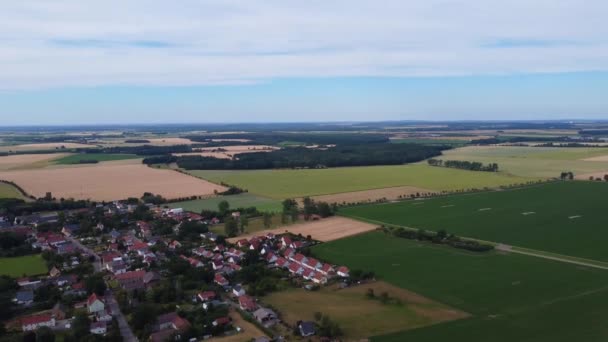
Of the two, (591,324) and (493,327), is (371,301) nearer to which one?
(493,327)

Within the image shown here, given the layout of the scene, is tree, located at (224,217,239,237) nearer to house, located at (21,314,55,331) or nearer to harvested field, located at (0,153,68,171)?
house, located at (21,314,55,331)

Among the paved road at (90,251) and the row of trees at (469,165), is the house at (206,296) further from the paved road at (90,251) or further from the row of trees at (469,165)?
the row of trees at (469,165)

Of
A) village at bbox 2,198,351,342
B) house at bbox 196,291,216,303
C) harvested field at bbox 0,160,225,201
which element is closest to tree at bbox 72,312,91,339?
village at bbox 2,198,351,342

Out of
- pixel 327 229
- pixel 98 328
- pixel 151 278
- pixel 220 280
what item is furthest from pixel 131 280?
pixel 327 229

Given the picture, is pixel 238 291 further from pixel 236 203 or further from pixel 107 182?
pixel 107 182

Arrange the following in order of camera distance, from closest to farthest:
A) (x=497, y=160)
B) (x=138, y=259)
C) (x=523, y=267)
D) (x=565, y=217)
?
(x=523, y=267) → (x=138, y=259) → (x=565, y=217) → (x=497, y=160)

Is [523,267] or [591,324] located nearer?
[591,324]

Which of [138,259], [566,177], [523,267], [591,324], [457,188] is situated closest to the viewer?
[591,324]

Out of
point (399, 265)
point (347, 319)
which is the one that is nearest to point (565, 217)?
point (399, 265)
